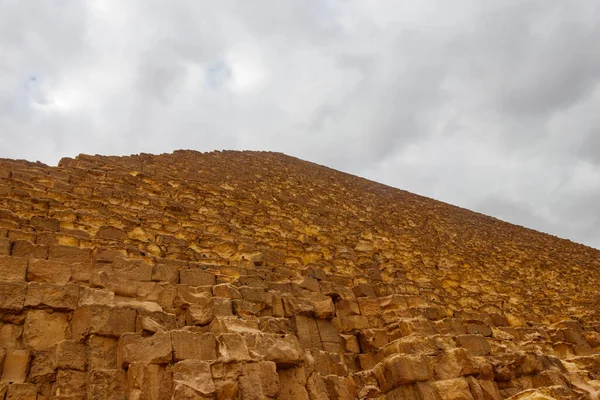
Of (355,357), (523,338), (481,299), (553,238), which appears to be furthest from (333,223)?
(553,238)

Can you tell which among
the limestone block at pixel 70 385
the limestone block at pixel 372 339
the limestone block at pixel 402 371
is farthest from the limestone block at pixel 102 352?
the limestone block at pixel 372 339

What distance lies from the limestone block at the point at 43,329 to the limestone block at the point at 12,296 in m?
0.13

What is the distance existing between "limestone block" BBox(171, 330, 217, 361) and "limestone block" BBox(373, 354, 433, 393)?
224 cm

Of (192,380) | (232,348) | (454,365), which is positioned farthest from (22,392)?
(454,365)

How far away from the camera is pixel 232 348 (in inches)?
180

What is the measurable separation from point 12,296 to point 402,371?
417 centimetres

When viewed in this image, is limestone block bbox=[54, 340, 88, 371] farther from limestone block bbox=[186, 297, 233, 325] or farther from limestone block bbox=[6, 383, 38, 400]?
limestone block bbox=[186, 297, 233, 325]

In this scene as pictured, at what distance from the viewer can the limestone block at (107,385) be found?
4.02m

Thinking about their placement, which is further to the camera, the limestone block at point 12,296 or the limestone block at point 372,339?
the limestone block at point 372,339

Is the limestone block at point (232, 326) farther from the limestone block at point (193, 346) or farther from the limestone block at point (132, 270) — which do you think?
the limestone block at point (132, 270)

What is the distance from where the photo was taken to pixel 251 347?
4.72m

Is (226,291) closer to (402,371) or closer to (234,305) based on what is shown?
(234,305)

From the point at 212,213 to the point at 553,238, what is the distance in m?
20.9

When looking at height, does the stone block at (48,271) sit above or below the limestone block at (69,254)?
below
